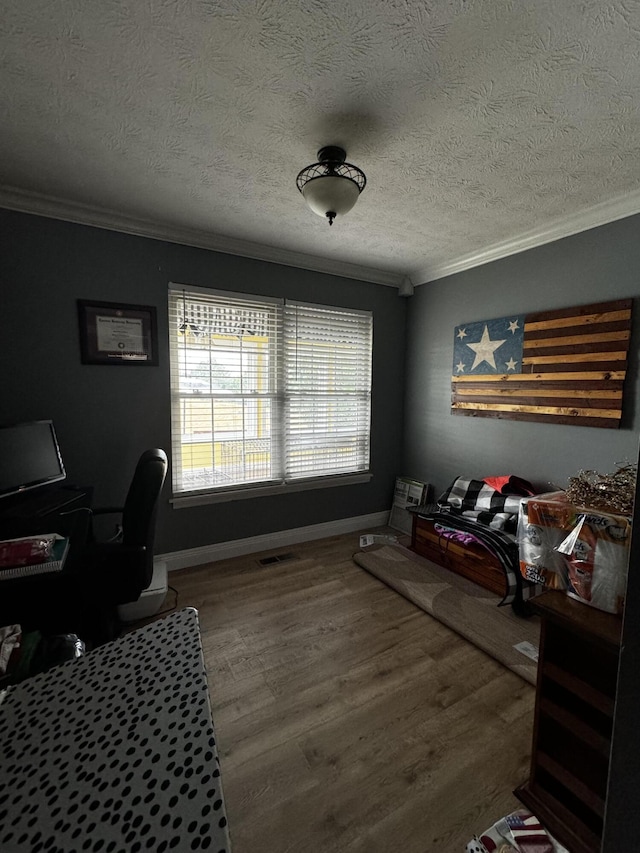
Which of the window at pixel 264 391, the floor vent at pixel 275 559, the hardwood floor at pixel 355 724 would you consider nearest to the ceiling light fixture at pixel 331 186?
the window at pixel 264 391

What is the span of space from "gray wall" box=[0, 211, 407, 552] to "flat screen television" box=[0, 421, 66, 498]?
0.27 m

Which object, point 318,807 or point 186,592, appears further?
point 186,592

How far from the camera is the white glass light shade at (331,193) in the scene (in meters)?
1.72

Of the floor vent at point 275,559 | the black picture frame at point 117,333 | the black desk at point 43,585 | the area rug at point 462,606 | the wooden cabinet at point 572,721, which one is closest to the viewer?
the wooden cabinet at point 572,721

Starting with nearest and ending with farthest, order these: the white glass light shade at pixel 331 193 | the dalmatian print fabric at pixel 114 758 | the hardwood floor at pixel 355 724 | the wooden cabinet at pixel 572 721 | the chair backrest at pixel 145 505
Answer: the dalmatian print fabric at pixel 114 758 → the wooden cabinet at pixel 572 721 → the hardwood floor at pixel 355 724 → the white glass light shade at pixel 331 193 → the chair backrest at pixel 145 505

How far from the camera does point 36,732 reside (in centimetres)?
69

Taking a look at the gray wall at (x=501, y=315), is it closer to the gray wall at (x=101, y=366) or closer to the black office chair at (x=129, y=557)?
the gray wall at (x=101, y=366)

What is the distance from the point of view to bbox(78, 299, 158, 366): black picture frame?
8.19 feet

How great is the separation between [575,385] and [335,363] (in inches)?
75.1

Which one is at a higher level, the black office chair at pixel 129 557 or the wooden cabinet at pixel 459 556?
the black office chair at pixel 129 557

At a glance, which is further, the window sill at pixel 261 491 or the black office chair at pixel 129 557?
the window sill at pixel 261 491

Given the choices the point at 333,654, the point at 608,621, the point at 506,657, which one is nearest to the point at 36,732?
the point at 608,621

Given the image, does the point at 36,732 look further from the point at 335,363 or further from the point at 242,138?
the point at 335,363

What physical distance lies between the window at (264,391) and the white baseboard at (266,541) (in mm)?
471
